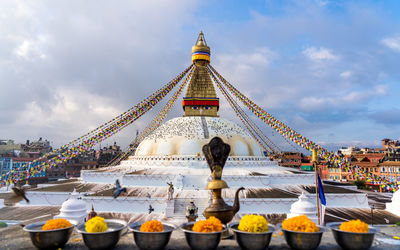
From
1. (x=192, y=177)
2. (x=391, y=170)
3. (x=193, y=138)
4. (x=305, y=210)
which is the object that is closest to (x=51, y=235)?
(x=305, y=210)

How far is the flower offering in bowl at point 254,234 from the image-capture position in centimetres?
493

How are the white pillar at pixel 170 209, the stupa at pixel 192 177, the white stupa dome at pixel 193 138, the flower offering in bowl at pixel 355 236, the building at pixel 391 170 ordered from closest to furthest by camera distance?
the flower offering in bowl at pixel 355 236
the white pillar at pixel 170 209
the stupa at pixel 192 177
the white stupa dome at pixel 193 138
the building at pixel 391 170

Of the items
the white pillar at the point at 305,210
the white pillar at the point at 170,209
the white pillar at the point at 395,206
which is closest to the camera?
the white pillar at the point at 305,210

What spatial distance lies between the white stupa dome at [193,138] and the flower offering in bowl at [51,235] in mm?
11779

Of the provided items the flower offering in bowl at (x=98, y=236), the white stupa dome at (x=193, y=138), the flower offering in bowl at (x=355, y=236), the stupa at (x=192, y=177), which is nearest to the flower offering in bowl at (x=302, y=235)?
the flower offering in bowl at (x=355, y=236)

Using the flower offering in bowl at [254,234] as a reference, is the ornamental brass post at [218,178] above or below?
above

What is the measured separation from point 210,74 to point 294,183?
12029 mm

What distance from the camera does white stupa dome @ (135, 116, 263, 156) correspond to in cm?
1728

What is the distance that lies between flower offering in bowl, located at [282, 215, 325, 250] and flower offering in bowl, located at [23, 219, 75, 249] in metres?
4.43

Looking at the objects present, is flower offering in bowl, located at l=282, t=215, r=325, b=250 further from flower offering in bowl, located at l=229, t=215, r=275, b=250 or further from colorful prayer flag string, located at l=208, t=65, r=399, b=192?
colorful prayer flag string, located at l=208, t=65, r=399, b=192

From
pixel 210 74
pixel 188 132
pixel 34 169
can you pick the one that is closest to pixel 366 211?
pixel 188 132

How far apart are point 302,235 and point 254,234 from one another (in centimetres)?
94

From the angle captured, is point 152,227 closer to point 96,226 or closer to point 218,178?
point 96,226

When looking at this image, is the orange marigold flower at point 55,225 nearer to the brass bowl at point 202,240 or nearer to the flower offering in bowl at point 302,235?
the brass bowl at point 202,240
